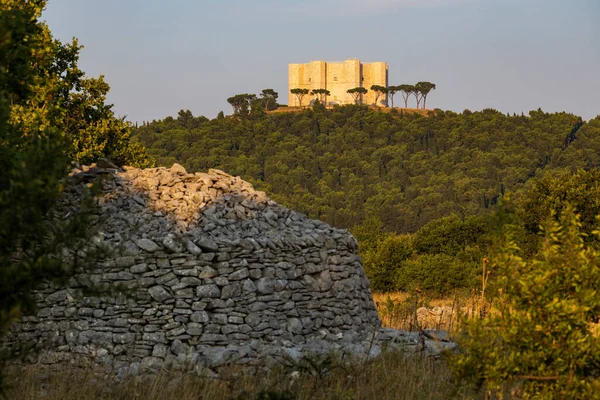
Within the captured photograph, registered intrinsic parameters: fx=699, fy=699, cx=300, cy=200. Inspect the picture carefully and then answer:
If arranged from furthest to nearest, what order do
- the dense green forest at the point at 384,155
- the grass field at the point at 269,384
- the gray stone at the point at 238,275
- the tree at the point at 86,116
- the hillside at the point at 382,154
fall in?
1. the hillside at the point at 382,154
2. the dense green forest at the point at 384,155
3. the tree at the point at 86,116
4. the gray stone at the point at 238,275
5. the grass field at the point at 269,384

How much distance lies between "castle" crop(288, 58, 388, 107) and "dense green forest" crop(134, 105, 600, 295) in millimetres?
14563

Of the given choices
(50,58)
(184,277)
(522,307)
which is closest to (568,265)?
(522,307)

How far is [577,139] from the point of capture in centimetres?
6588

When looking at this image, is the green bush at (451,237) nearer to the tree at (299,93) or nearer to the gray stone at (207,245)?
the gray stone at (207,245)

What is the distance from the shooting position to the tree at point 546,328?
3.93m

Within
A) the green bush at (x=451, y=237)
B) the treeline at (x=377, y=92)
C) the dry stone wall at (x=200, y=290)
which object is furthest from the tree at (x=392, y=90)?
the dry stone wall at (x=200, y=290)

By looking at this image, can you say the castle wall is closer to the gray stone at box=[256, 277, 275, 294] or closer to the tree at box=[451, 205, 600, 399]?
the gray stone at box=[256, 277, 275, 294]

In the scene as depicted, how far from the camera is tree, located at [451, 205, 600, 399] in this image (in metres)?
3.93

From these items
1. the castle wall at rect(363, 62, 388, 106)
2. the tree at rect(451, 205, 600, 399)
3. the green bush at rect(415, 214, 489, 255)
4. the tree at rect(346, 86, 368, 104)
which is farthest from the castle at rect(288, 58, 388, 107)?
the tree at rect(451, 205, 600, 399)

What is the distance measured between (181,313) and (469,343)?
584 centimetres

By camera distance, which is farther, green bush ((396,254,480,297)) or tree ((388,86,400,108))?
tree ((388,86,400,108))

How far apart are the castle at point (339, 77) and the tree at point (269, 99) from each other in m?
5.92

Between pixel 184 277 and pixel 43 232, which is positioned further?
pixel 184 277

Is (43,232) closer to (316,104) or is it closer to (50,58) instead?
(50,58)
